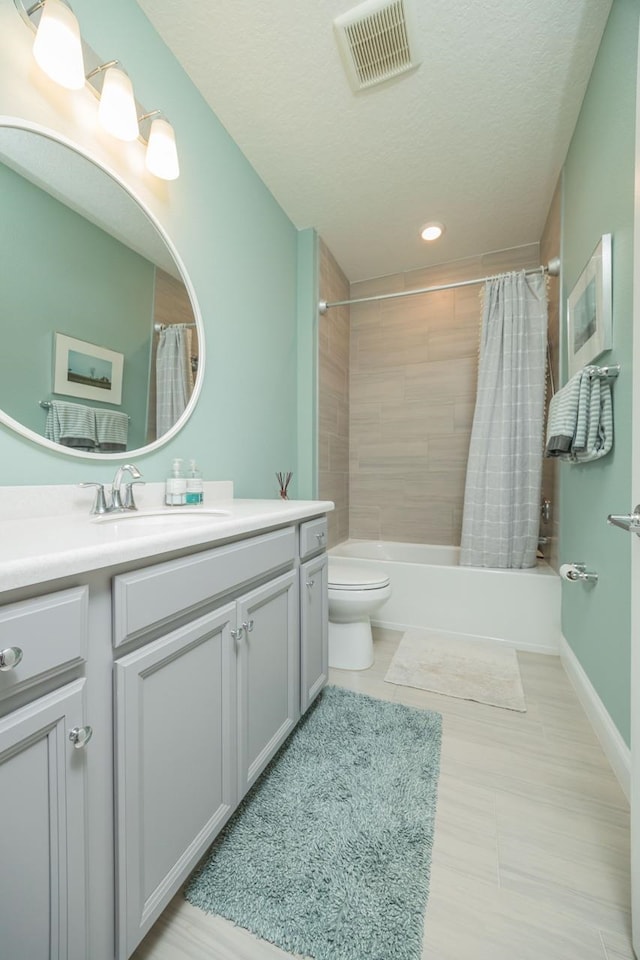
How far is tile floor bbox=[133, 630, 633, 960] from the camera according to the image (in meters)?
0.77

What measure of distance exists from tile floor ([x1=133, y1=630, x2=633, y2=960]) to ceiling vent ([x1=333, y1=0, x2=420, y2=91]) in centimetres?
254

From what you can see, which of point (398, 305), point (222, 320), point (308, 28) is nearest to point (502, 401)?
point (398, 305)

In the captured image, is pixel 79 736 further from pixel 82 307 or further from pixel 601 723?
pixel 601 723

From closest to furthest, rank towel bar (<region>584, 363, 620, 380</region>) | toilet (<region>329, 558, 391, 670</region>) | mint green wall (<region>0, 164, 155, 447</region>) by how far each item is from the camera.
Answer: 1. mint green wall (<region>0, 164, 155, 447</region>)
2. towel bar (<region>584, 363, 620, 380</region>)
3. toilet (<region>329, 558, 391, 670</region>)

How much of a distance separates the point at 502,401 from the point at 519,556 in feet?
3.08

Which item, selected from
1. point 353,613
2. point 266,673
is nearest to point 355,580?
point 353,613

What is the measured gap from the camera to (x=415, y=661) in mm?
1896

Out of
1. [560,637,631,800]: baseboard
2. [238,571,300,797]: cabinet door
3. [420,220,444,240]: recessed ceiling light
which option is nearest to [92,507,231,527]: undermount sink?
[238,571,300,797]: cabinet door

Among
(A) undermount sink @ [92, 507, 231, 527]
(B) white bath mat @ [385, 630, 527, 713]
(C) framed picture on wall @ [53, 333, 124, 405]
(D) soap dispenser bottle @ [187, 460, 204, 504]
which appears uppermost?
(C) framed picture on wall @ [53, 333, 124, 405]

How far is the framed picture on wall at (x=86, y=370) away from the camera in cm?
104

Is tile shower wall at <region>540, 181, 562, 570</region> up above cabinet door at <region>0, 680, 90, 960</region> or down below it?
above

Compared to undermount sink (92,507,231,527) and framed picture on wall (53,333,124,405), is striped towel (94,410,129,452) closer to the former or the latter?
framed picture on wall (53,333,124,405)

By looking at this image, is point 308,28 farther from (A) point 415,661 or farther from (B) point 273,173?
(A) point 415,661

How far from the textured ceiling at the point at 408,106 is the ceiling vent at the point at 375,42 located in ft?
0.13
